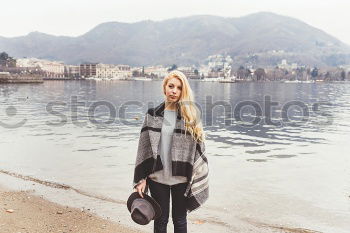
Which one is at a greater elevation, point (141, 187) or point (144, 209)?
point (141, 187)

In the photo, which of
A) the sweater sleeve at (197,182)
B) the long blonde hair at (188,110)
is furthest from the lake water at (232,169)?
the long blonde hair at (188,110)

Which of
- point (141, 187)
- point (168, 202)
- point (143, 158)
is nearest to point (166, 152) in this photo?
point (143, 158)

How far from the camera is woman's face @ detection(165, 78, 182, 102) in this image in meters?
5.42

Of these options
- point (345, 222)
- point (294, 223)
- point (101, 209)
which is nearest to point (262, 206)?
point (294, 223)

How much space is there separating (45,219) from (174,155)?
188 inches

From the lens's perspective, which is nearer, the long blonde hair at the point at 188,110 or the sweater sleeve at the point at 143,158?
the long blonde hair at the point at 188,110

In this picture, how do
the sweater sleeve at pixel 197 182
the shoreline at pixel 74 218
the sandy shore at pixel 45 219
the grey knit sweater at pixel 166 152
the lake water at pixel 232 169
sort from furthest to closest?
the lake water at pixel 232 169
the shoreline at pixel 74 218
the sandy shore at pixel 45 219
the sweater sleeve at pixel 197 182
the grey knit sweater at pixel 166 152

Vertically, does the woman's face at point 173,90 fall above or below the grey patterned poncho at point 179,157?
above

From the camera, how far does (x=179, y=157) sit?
546cm

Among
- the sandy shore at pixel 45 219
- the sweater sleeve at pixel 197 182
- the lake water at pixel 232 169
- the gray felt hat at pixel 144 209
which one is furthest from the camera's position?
the lake water at pixel 232 169

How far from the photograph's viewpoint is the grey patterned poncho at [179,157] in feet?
17.8

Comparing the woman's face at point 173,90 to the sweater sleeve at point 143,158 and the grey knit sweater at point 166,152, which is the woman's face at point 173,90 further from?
the sweater sleeve at point 143,158

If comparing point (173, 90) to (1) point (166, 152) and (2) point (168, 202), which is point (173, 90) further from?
(2) point (168, 202)

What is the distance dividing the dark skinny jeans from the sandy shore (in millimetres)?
3118
